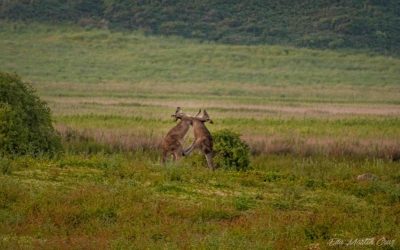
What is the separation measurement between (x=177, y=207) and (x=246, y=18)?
10114 centimetres

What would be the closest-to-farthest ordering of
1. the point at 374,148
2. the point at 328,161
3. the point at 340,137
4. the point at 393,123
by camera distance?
the point at 328,161 < the point at 374,148 < the point at 340,137 < the point at 393,123

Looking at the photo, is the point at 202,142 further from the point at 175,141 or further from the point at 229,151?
the point at 229,151

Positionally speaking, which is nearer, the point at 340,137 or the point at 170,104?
the point at 340,137

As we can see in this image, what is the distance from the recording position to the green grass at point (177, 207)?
43.7 ft

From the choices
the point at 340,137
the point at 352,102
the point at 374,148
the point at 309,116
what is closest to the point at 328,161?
the point at 374,148

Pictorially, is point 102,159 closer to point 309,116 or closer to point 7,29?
point 309,116

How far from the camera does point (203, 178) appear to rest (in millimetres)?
17906

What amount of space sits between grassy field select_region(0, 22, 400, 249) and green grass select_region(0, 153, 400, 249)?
0.03 m

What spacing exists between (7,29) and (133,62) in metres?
21.0

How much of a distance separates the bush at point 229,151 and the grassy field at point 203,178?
1.68 ft

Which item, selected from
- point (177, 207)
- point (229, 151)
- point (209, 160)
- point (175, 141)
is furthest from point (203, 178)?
point (229, 151)

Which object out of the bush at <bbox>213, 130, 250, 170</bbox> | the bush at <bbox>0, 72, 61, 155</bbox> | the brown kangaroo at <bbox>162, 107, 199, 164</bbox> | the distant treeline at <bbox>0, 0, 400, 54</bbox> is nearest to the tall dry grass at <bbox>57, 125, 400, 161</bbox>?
the bush at <bbox>0, 72, 61, 155</bbox>

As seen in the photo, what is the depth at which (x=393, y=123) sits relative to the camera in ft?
128

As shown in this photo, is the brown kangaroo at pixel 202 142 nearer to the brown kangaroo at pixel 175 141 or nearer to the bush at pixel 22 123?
the brown kangaroo at pixel 175 141
